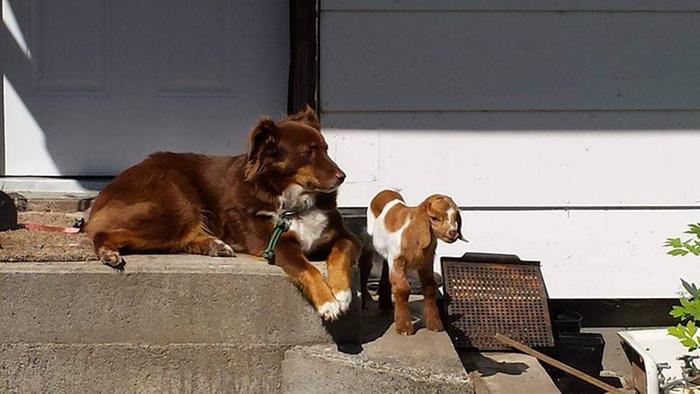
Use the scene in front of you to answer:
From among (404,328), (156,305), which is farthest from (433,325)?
(156,305)

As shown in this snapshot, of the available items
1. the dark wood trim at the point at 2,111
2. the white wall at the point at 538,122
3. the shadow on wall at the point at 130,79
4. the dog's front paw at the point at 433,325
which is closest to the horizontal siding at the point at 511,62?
the white wall at the point at 538,122

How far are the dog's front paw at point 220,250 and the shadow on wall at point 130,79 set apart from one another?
4.03 feet

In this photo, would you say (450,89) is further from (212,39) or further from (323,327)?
(323,327)

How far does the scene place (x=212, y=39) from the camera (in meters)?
4.43

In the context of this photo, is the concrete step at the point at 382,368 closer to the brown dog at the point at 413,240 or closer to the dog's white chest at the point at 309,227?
the brown dog at the point at 413,240

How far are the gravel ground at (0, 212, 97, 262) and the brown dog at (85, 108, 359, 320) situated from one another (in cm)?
7

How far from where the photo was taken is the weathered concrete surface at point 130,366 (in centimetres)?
311

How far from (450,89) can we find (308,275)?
5.13 feet

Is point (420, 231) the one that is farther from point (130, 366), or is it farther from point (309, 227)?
point (130, 366)

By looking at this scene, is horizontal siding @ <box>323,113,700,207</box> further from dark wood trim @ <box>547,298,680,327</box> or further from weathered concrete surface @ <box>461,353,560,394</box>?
weathered concrete surface @ <box>461,353,560,394</box>

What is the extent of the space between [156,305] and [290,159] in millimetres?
736

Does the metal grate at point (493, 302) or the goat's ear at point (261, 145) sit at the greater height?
the goat's ear at point (261, 145)

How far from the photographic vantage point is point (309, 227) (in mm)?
3221

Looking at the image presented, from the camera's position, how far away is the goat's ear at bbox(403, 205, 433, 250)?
10.3ft
